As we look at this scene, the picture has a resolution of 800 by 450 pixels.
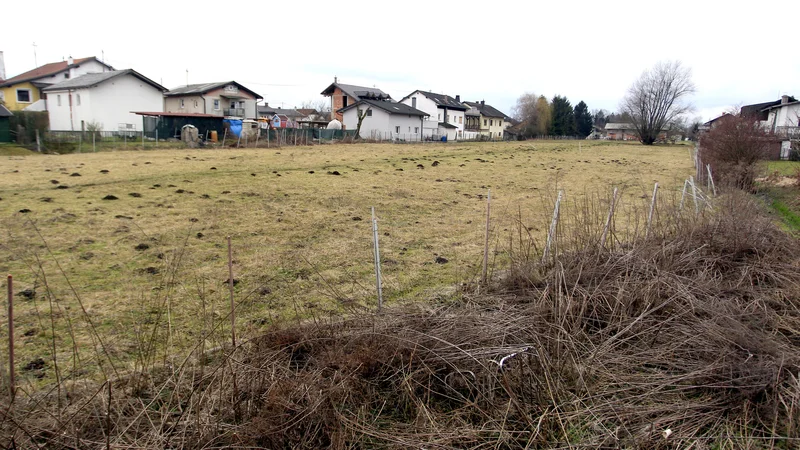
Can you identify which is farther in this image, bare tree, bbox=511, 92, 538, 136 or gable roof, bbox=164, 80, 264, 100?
bare tree, bbox=511, 92, 538, 136

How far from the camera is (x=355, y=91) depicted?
197 ft

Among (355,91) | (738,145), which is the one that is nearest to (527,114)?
(355,91)

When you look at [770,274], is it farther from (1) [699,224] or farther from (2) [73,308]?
(2) [73,308]

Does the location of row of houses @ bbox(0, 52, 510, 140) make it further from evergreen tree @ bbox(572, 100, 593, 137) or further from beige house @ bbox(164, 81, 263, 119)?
evergreen tree @ bbox(572, 100, 593, 137)

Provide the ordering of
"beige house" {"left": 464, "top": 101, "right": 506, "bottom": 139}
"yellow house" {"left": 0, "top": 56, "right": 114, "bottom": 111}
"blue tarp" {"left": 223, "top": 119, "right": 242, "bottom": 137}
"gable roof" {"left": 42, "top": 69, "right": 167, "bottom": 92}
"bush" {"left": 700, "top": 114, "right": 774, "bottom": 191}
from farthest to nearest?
"beige house" {"left": 464, "top": 101, "right": 506, "bottom": 139}
"yellow house" {"left": 0, "top": 56, "right": 114, "bottom": 111}
"gable roof" {"left": 42, "top": 69, "right": 167, "bottom": 92}
"blue tarp" {"left": 223, "top": 119, "right": 242, "bottom": 137}
"bush" {"left": 700, "top": 114, "right": 774, "bottom": 191}

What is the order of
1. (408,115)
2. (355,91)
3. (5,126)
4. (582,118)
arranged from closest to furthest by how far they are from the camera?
(5,126)
(408,115)
(355,91)
(582,118)

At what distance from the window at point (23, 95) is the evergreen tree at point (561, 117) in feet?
225

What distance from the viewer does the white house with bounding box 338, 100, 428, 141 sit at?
49281 mm

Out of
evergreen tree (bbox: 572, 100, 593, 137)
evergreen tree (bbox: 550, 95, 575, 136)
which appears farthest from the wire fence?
evergreen tree (bbox: 572, 100, 593, 137)

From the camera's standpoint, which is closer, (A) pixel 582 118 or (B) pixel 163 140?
(B) pixel 163 140

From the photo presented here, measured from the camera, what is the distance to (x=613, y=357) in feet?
14.2

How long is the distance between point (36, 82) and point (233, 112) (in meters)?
17.7

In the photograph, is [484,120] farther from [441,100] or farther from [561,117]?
[441,100]

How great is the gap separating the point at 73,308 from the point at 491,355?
4485 millimetres
